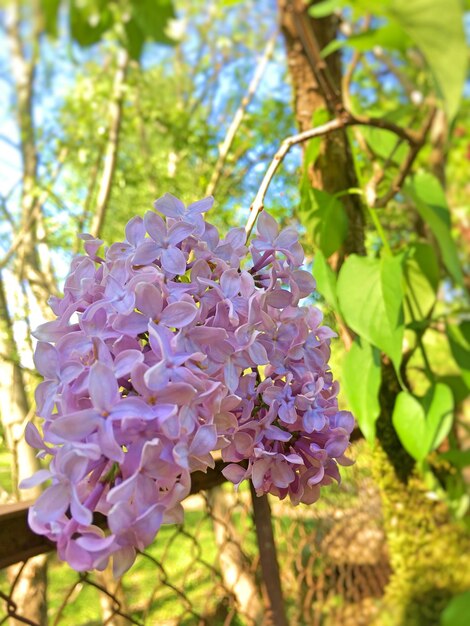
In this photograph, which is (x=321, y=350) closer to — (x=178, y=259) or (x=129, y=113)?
(x=178, y=259)

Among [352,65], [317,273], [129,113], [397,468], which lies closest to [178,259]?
[317,273]

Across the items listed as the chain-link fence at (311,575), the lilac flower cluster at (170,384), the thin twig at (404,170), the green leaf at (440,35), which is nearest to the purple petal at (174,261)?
the lilac flower cluster at (170,384)

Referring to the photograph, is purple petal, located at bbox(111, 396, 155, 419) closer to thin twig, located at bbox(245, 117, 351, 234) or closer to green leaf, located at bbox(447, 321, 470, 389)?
thin twig, located at bbox(245, 117, 351, 234)

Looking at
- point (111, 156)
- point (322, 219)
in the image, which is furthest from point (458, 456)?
point (111, 156)

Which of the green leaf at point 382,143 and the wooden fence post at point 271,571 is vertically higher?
the green leaf at point 382,143

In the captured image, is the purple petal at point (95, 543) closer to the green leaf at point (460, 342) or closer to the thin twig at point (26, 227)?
the green leaf at point (460, 342)
